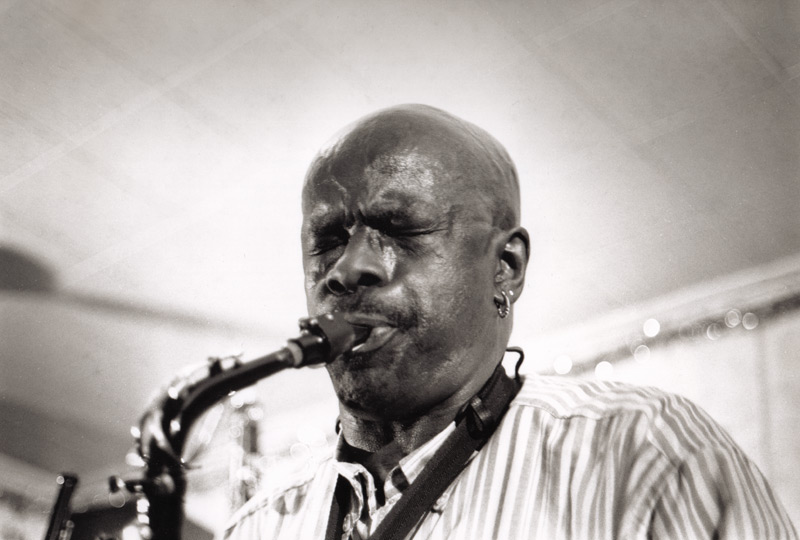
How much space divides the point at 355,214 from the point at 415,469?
596mm

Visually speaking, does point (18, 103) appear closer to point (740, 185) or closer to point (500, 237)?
point (500, 237)

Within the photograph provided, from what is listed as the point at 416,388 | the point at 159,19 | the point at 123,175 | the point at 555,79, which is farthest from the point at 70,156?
the point at 416,388

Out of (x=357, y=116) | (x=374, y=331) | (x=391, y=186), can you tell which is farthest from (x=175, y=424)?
(x=357, y=116)

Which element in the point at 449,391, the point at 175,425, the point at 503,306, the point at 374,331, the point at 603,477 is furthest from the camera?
the point at 503,306

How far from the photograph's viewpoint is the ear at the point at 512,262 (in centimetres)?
211

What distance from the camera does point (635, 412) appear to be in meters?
1.77

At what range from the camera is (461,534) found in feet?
5.86

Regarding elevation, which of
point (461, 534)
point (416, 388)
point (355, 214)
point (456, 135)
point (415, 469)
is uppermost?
point (456, 135)

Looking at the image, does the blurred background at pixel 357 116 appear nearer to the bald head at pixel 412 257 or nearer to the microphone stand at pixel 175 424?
the bald head at pixel 412 257

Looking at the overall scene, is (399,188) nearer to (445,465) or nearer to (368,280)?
(368,280)

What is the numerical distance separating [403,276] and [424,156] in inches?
12.2

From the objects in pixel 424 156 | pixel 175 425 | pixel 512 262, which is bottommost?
pixel 175 425

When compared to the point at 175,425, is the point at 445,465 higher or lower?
higher

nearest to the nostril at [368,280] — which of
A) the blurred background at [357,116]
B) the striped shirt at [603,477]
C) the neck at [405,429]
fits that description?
the neck at [405,429]
